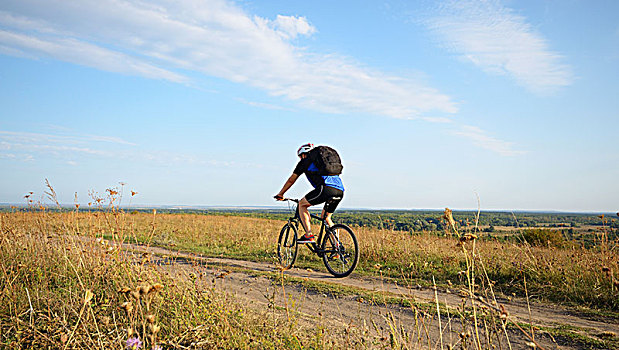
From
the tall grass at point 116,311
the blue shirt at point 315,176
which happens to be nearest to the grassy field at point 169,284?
the tall grass at point 116,311

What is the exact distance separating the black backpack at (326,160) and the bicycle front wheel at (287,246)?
2.20 metres

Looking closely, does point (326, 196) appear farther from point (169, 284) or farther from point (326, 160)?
point (169, 284)

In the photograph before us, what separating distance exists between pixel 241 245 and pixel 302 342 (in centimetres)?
1009

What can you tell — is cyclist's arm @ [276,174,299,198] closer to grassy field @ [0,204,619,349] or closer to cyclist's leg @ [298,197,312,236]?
cyclist's leg @ [298,197,312,236]

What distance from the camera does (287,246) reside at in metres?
9.77

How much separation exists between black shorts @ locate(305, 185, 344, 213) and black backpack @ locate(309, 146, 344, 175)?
35cm

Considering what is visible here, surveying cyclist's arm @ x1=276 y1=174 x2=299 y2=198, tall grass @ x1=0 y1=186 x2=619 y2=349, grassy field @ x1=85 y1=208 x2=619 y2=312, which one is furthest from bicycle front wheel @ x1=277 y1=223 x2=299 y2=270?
cyclist's arm @ x1=276 y1=174 x2=299 y2=198

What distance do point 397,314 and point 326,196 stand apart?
2.98 metres

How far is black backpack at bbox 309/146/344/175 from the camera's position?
791cm

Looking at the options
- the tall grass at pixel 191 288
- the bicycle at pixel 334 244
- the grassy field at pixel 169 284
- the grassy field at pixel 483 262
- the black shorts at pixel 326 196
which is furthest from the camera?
the bicycle at pixel 334 244

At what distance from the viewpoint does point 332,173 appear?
7992 mm

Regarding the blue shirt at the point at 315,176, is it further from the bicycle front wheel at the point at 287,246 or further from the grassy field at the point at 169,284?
the grassy field at the point at 169,284

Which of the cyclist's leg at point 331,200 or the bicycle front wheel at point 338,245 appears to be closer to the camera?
the cyclist's leg at point 331,200

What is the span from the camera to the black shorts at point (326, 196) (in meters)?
8.07
